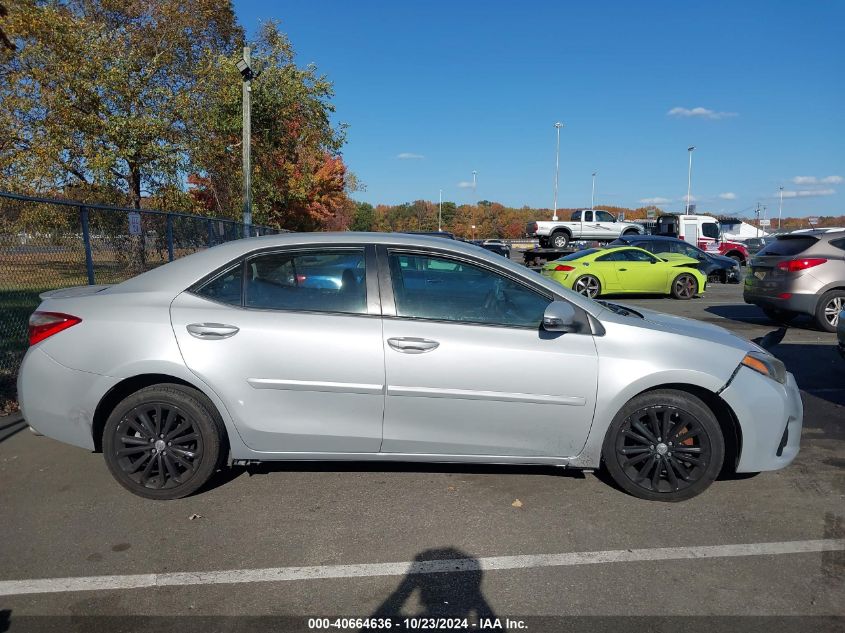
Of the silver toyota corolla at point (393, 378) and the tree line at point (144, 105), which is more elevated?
the tree line at point (144, 105)

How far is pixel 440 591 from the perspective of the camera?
2.89 metres

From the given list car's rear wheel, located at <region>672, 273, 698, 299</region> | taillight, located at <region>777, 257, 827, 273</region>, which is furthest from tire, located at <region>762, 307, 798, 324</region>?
car's rear wheel, located at <region>672, 273, 698, 299</region>

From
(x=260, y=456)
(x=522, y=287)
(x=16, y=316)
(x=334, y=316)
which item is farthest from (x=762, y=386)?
(x=16, y=316)

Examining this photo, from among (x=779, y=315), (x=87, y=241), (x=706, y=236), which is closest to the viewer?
(x=87, y=241)

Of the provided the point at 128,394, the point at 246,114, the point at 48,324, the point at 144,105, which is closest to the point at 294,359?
the point at 128,394

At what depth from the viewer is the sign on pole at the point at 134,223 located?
8.74m

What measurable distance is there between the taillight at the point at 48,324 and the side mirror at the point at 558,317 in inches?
112

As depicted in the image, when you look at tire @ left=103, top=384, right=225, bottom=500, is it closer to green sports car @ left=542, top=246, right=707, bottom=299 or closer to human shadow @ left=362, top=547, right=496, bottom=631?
human shadow @ left=362, top=547, right=496, bottom=631

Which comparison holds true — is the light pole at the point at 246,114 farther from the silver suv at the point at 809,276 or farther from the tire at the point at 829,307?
the tire at the point at 829,307

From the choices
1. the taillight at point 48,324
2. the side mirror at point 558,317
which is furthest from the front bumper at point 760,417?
the taillight at point 48,324

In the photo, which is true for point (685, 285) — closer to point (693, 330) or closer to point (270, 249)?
point (693, 330)

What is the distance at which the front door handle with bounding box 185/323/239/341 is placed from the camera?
3.70 m

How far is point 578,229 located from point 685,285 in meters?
13.9

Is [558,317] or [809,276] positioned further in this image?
[809,276]
